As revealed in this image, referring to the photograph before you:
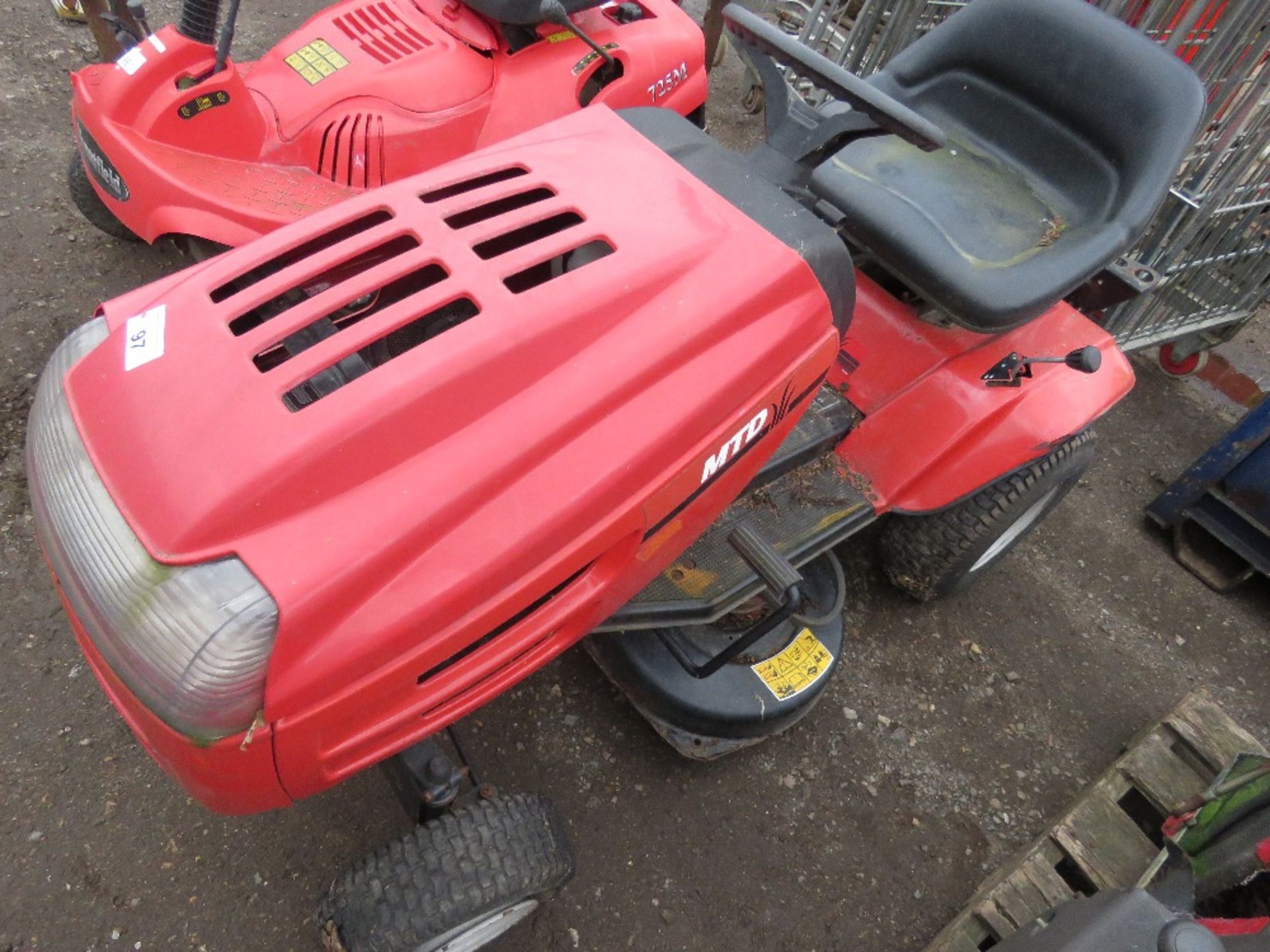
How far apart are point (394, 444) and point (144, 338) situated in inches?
12.8

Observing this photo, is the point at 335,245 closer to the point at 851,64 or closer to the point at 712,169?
the point at 712,169

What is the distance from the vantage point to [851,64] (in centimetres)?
299

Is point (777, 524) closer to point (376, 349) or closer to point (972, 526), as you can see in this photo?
point (972, 526)

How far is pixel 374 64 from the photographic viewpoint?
7.48 ft

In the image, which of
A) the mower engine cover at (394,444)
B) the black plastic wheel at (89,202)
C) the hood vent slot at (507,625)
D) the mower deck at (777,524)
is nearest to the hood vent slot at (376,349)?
the mower engine cover at (394,444)

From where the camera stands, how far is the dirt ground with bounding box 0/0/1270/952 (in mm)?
1577

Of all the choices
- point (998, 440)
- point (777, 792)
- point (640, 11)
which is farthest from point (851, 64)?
point (777, 792)

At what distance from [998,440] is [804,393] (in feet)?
2.17

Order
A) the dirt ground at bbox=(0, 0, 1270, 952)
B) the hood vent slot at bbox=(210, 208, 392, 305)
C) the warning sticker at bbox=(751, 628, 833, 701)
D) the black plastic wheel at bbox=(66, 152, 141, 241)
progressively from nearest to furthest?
the hood vent slot at bbox=(210, 208, 392, 305) → the dirt ground at bbox=(0, 0, 1270, 952) → the warning sticker at bbox=(751, 628, 833, 701) → the black plastic wheel at bbox=(66, 152, 141, 241)

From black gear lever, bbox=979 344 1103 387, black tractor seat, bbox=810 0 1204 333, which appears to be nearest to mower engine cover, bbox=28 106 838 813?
black tractor seat, bbox=810 0 1204 333

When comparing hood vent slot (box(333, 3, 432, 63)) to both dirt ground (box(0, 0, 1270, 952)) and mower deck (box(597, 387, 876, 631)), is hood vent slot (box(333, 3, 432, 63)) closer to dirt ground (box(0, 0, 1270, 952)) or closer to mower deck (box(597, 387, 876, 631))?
dirt ground (box(0, 0, 1270, 952))

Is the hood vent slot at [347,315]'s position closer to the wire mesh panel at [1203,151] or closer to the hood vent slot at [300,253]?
the hood vent slot at [300,253]

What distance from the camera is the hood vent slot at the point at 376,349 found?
0.96 m

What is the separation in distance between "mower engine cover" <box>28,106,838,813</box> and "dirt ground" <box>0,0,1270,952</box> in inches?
29.9
